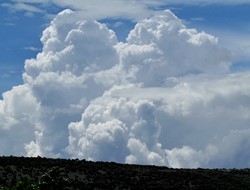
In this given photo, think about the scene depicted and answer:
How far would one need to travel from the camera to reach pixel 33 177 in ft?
387

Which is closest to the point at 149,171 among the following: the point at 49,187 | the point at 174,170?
the point at 174,170

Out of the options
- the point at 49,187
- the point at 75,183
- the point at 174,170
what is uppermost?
the point at 174,170

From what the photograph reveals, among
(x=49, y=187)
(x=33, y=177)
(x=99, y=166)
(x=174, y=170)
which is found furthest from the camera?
(x=174, y=170)

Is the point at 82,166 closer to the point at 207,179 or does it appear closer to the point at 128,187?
the point at 128,187

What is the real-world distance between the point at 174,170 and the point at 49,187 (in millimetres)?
74739

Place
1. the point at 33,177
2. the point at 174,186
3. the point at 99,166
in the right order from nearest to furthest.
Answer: the point at 33,177 → the point at 174,186 → the point at 99,166

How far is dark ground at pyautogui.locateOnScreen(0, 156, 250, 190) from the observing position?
120m

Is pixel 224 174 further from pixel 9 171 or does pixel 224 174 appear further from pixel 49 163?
pixel 9 171

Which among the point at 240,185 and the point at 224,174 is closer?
the point at 240,185

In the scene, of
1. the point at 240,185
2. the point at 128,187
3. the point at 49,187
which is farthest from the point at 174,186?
the point at 49,187

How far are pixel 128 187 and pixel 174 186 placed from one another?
442 inches

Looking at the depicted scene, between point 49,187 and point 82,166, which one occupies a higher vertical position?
point 82,166

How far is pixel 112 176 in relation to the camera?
13062cm

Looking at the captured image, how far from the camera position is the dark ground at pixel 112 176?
11950 cm
